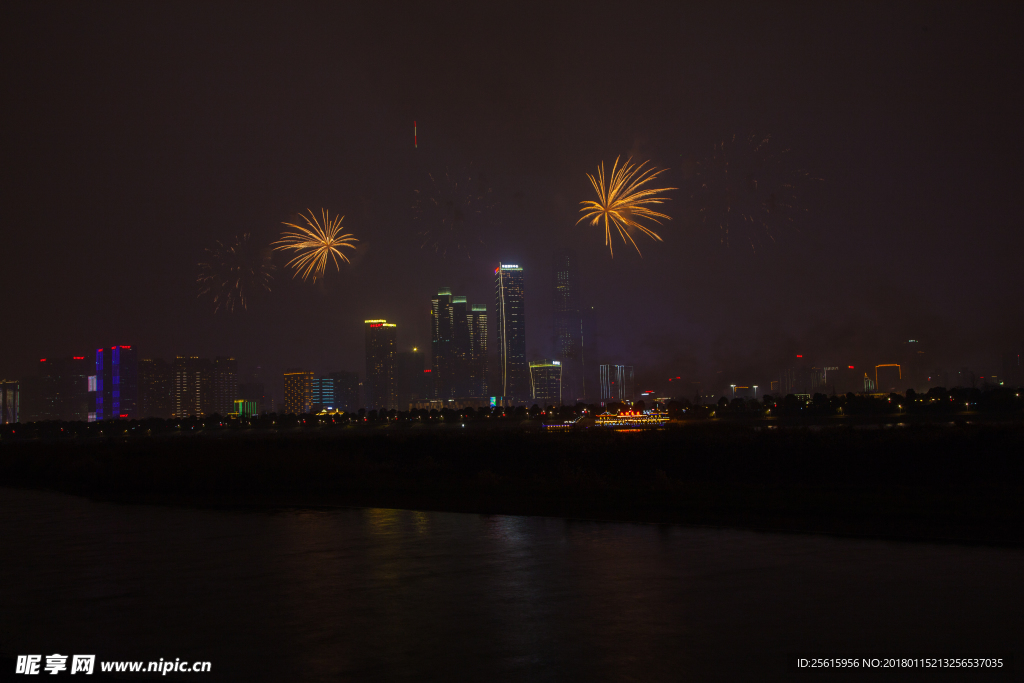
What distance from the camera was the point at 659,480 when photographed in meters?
23.2

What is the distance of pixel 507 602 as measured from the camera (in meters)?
10.7

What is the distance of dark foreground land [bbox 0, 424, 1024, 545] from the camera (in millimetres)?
17156

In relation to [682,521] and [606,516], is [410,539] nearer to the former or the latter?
[606,516]

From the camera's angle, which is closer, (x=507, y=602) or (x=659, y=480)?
(x=507, y=602)

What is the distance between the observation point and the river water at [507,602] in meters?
8.22

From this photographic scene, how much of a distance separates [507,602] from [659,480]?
13514 mm

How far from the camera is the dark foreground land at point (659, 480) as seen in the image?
17.2 meters

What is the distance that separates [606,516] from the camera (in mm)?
18766

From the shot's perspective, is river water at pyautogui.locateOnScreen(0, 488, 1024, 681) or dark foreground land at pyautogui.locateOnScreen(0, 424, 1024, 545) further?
dark foreground land at pyautogui.locateOnScreen(0, 424, 1024, 545)

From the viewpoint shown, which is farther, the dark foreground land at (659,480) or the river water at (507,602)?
the dark foreground land at (659,480)

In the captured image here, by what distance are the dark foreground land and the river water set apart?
220 centimetres

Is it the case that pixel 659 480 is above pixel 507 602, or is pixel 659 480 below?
above

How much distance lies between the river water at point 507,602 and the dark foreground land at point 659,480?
2.20m

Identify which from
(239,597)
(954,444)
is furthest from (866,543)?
(954,444)
